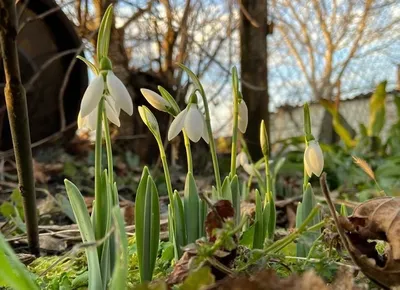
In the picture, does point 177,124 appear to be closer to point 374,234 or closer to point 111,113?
point 111,113

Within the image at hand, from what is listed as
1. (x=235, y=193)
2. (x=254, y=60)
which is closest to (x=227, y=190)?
(x=235, y=193)

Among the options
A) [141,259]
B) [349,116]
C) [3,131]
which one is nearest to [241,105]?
[141,259]

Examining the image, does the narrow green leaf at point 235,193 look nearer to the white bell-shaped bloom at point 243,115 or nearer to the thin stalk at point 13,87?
the white bell-shaped bloom at point 243,115

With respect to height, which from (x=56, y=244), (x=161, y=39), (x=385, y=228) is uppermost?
(x=161, y=39)

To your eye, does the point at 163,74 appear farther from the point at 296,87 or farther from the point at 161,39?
the point at 296,87

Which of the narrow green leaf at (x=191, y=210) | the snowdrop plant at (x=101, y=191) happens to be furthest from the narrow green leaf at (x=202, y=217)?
the snowdrop plant at (x=101, y=191)

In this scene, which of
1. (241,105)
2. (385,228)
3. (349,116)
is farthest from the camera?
(349,116)

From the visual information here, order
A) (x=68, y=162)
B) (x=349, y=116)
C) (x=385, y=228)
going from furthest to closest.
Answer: (x=349, y=116) → (x=68, y=162) → (x=385, y=228)
